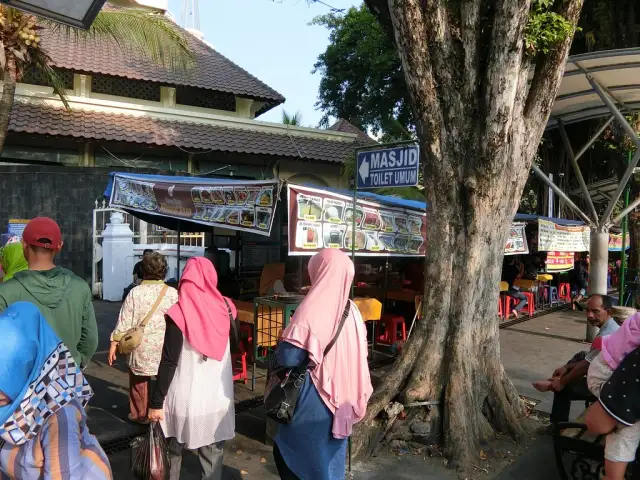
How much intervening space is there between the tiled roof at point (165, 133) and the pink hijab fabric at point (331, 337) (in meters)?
10.5

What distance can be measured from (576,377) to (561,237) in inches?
339

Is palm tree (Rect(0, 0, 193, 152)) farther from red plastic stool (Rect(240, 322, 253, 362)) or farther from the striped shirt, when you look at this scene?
the striped shirt

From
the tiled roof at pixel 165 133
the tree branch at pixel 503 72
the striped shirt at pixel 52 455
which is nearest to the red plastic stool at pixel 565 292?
the tiled roof at pixel 165 133

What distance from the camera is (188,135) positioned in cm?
1311

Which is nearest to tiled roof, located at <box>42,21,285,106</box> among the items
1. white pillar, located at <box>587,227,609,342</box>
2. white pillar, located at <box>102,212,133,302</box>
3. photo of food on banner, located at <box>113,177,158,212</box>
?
white pillar, located at <box>102,212,133,302</box>

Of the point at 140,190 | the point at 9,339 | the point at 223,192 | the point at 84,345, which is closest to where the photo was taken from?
the point at 9,339

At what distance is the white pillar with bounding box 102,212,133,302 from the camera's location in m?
11.8

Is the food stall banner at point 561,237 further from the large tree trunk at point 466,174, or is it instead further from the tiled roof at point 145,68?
the tiled roof at point 145,68

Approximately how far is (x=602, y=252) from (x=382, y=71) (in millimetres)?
14018

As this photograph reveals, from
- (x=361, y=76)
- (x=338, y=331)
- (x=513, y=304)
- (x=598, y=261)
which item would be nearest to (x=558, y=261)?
(x=513, y=304)

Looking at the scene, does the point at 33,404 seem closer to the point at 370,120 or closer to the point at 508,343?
the point at 508,343

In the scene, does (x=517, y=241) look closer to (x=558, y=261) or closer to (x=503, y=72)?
(x=558, y=261)

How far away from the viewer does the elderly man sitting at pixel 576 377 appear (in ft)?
13.7

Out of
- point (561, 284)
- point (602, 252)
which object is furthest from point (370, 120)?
point (602, 252)
